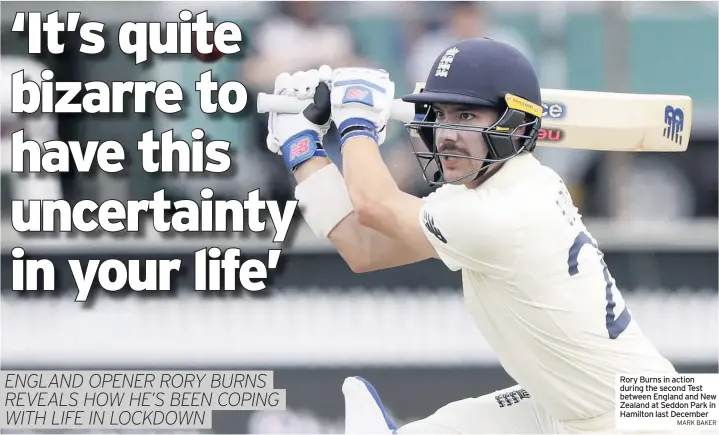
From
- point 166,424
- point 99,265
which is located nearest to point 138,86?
point 99,265

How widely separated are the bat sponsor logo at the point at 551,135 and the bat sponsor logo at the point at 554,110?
4 cm

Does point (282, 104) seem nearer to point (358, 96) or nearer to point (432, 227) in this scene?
point (358, 96)

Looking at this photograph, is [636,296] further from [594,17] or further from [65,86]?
[65,86]

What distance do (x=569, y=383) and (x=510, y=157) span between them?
54 cm

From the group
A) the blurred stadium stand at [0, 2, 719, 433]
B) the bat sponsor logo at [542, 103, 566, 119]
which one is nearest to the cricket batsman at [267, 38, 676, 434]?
the bat sponsor logo at [542, 103, 566, 119]

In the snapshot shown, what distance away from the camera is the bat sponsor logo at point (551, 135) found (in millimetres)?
3555

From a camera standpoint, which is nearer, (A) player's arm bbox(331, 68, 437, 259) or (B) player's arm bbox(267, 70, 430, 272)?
(A) player's arm bbox(331, 68, 437, 259)

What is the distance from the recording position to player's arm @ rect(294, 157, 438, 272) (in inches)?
127

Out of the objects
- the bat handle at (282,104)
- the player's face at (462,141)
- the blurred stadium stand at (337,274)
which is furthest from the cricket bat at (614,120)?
the blurred stadium stand at (337,274)

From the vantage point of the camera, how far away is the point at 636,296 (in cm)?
549

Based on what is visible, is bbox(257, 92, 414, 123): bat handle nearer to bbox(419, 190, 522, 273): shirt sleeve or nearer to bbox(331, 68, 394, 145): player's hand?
bbox(331, 68, 394, 145): player's hand

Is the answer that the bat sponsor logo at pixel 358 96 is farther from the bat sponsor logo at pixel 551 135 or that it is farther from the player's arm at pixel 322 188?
the bat sponsor logo at pixel 551 135

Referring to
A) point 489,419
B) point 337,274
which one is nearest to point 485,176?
point 489,419

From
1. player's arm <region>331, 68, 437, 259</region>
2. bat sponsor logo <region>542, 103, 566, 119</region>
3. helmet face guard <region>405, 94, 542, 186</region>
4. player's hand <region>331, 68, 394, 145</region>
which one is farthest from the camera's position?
bat sponsor logo <region>542, 103, 566, 119</region>
